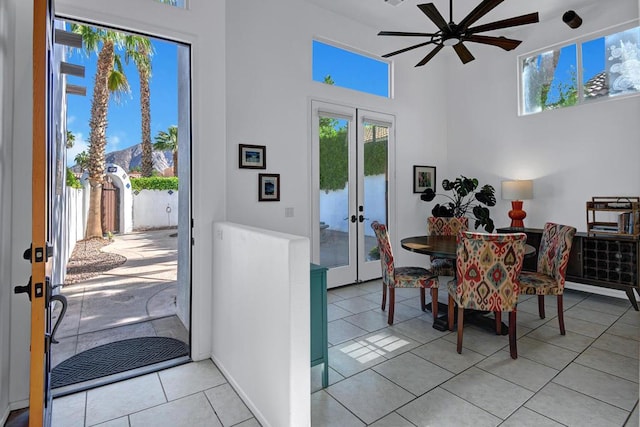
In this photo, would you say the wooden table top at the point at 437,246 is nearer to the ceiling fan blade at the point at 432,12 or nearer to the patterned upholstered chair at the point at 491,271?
the patterned upholstered chair at the point at 491,271

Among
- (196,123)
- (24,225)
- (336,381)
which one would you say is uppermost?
(196,123)

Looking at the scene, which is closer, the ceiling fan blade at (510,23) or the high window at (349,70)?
the ceiling fan blade at (510,23)

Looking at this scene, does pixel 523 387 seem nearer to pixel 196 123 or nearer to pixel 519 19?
pixel 519 19

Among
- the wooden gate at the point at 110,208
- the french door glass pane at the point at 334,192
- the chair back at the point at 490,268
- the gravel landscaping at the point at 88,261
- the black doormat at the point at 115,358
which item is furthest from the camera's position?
the wooden gate at the point at 110,208

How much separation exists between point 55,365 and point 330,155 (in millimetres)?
3561

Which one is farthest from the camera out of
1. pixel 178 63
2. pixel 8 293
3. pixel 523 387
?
pixel 178 63

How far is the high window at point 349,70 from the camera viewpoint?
176 inches

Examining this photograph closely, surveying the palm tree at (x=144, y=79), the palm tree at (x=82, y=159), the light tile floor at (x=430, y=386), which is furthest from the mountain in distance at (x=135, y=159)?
the light tile floor at (x=430, y=386)

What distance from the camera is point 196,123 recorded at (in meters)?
2.63

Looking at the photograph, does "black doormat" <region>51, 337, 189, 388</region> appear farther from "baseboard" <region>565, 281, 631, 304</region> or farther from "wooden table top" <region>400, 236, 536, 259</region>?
"baseboard" <region>565, 281, 631, 304</region>

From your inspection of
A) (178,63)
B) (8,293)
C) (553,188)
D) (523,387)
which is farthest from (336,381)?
(553,188)

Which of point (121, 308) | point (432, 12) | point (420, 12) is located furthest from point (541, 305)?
point (121, 308)

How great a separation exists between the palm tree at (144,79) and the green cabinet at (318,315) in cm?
656

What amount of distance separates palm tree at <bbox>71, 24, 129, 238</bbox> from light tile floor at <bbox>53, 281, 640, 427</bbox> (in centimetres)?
662
